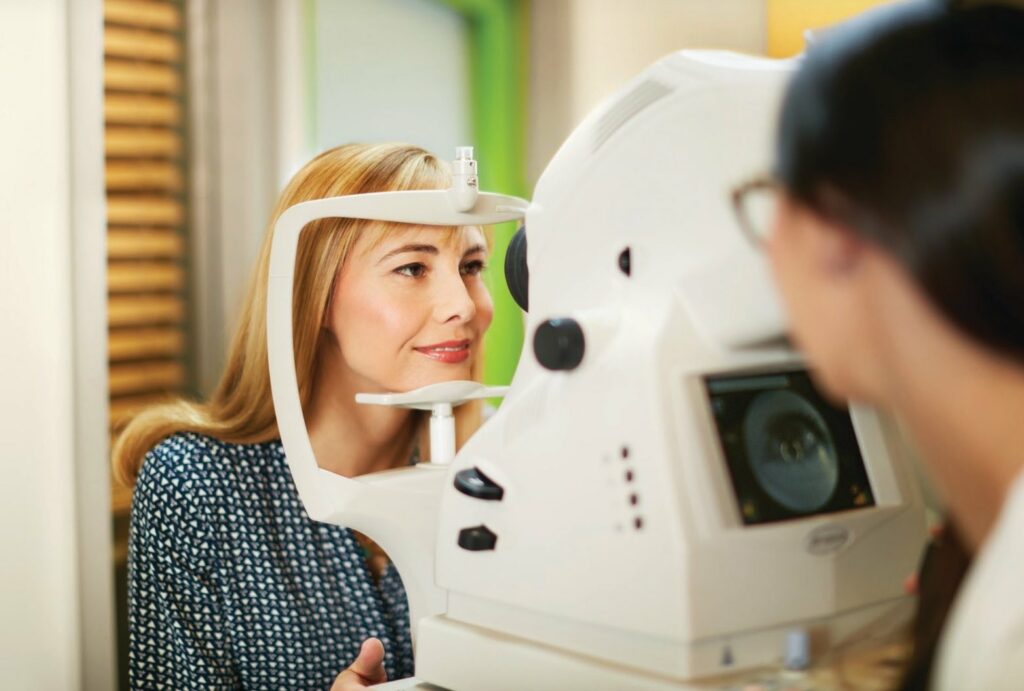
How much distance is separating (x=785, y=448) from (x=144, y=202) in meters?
1.38

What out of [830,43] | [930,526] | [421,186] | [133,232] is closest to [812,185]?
[830,43]

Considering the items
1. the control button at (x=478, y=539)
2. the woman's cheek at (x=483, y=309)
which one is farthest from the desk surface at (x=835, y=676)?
the woman's cheek at (x=483, y=309)

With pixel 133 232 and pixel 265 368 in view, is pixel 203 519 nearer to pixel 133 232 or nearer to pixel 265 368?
pixel 265 368

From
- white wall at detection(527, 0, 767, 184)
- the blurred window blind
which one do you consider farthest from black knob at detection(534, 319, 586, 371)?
white wall at detection(527, 0, 767, 184)

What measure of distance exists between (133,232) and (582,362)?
1.24 m

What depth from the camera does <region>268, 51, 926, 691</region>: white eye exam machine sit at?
0.77 meters

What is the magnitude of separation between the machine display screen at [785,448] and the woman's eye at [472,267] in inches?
26.4

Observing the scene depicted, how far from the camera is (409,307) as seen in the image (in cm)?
135

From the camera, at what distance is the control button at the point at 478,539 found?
919 millimetres

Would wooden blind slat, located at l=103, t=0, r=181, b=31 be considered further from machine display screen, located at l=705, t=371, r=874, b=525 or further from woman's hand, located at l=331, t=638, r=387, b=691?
machine display screen, located at l=705, t=371, r=874, b=525

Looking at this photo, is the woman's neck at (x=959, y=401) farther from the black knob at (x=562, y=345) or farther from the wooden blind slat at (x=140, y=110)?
the wooden blind slat at (x=140, y=110)

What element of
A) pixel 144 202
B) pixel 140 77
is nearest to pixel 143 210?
pixel 144 202

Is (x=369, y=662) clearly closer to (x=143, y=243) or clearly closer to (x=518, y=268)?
(x=518, y=268)

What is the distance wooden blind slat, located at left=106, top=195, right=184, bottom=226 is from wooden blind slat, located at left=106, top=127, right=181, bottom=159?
0.08m
